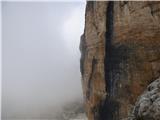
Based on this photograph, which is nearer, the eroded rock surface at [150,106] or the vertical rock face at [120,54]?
the eroded rock surface at [150,106]

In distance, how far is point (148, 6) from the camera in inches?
837

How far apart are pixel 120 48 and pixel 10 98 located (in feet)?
503

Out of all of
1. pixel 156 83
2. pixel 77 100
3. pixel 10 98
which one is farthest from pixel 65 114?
pixel 156 83

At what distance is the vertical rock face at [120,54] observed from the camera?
2130cm

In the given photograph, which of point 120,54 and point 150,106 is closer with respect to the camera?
point 150,106

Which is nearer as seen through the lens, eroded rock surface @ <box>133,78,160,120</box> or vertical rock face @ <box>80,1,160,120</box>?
eroded rock surface @ <box>133,78,160,120</box>

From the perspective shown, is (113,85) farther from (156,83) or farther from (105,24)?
(156,83)

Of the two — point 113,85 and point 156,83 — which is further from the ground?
point 156,83

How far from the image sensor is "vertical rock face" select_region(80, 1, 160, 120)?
2130cm

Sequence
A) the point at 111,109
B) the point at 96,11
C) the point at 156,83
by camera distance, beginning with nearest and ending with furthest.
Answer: the point at 156,83
the point at 111,109
the point at 96,11

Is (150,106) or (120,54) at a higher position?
(150,106)

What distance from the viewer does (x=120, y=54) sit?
2366cm

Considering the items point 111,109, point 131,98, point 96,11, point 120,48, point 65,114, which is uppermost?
point 96,11

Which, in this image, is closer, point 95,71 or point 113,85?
point 113,85
